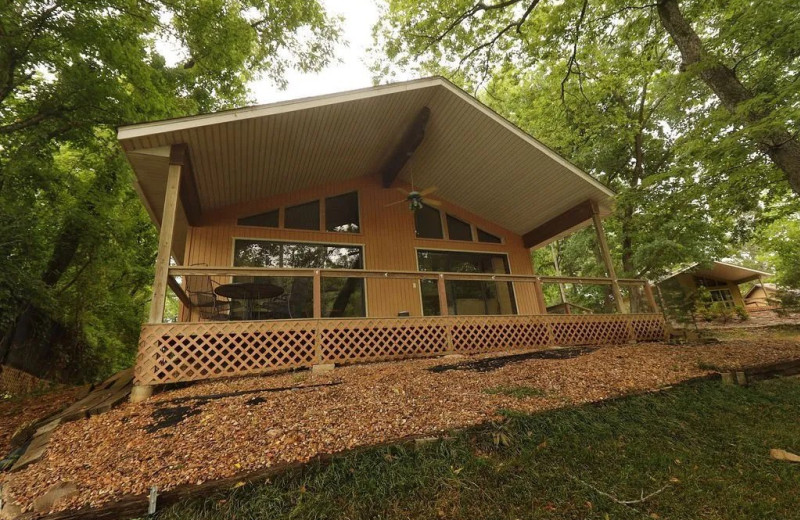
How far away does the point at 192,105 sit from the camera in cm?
1006

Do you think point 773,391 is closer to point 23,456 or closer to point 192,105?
point 23,456

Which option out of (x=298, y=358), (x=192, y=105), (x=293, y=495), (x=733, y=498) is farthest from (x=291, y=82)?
(x=733, y=498)

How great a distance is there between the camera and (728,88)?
5664 millimetres

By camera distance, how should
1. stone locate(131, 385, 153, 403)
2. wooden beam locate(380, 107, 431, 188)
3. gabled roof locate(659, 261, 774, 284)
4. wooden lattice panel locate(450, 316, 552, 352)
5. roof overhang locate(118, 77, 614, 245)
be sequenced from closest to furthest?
stone locate(131, 385, 153, 403) < roof overhang locate(118, 77, 614, 245) < wooden lattice panel locate(450, 316, 552, 352) < wooden beam locate(380, 107, 431, 188) < gabled roof locate(659, 261, 774, 284)

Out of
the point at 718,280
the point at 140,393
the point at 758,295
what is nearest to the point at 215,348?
the point at 140,393

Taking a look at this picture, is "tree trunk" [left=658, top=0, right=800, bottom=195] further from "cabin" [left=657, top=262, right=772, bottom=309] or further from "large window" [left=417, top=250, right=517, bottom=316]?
"cabin" [left=657, top=262, right=772, bottom=309]

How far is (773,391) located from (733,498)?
10.0 feet

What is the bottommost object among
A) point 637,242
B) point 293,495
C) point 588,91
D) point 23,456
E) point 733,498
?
point 733,498

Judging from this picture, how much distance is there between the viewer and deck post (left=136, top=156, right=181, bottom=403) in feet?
13.9

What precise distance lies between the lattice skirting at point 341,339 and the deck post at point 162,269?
4.5 inches

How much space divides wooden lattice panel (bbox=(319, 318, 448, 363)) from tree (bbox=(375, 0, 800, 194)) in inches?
211

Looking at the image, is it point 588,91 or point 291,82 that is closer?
point 588,91

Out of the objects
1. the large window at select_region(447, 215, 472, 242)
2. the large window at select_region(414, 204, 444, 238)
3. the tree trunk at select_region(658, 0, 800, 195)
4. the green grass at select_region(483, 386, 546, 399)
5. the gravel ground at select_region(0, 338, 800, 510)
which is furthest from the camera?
the large window at select_region(447, 215, 472, 242)

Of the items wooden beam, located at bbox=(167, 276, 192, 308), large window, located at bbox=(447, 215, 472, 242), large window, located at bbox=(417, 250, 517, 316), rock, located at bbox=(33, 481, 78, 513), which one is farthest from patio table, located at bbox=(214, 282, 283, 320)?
large window, located at bbox=(447, 215, 472, 242)
